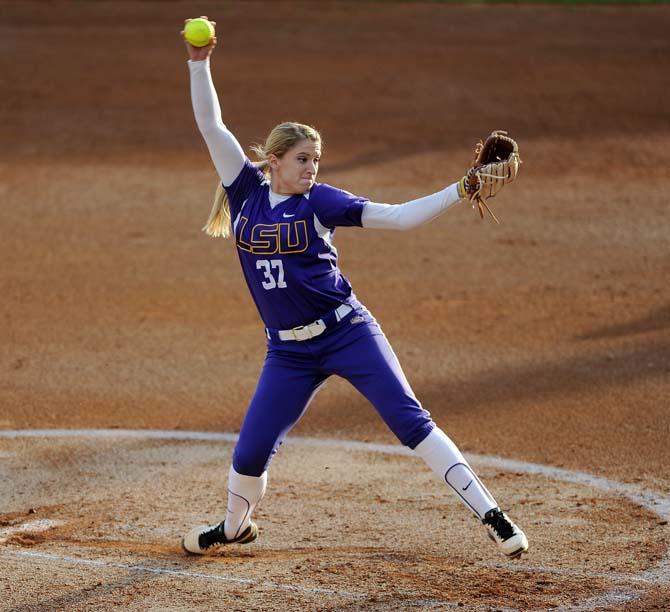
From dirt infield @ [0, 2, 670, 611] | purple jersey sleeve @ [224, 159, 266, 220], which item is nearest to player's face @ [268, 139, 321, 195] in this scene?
purple jersey sleeve @ [224, 159, 266, 220]

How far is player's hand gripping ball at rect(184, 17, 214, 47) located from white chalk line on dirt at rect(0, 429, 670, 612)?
7.83 feet

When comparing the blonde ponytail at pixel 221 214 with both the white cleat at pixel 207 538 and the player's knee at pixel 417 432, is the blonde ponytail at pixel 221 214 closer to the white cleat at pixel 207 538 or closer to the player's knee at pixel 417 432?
the player's knee at pixel 417 432

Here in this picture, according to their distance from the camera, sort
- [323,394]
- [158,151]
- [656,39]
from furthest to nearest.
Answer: [656,39]
[158,151]
[323,394]

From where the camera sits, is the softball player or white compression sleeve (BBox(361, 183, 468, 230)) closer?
white compression sleeve (BBox(361, 183, 468, 230))

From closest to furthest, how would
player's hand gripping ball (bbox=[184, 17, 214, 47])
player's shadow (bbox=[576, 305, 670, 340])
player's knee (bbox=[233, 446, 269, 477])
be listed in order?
1. player's knee (bbox=[233, 446, 269, 477])
2. player's hand gripping ball (bbox=[184, 17, 214, 47])
3. player's shadow (bbox=[576, 305, 670, 340])

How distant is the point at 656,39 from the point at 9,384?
14874mm

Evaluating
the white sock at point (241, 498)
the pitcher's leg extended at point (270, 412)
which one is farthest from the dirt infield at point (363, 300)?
the pitcher's leg extended at point (270, 412)

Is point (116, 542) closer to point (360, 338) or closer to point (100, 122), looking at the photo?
point (360, 338)

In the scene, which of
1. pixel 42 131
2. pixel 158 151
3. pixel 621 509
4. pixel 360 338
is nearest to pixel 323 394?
pixel 621 509

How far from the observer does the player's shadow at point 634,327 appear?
Result: 9391 millimetres

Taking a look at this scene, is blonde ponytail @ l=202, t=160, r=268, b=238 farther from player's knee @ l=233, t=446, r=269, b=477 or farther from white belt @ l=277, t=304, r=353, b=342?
player's knee @ l=233, t=446, r=269, b=477

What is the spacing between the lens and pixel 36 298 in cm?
1041

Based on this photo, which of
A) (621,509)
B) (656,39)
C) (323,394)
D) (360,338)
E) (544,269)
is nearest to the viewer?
(360,338)

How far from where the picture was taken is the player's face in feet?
15.7
